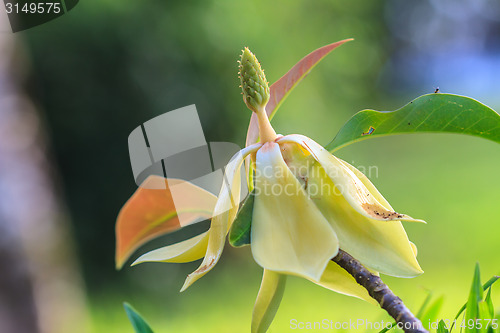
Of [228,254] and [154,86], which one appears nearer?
[154,86]

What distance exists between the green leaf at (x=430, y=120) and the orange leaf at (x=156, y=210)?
0.28 feet

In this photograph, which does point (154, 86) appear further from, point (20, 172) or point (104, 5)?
point (20, 172)

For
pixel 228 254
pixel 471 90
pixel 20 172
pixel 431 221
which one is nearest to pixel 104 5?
pixel 20 172

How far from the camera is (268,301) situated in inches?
8.2

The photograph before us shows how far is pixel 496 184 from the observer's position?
7.09 feet

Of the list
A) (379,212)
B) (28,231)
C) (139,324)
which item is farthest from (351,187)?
(28,231)

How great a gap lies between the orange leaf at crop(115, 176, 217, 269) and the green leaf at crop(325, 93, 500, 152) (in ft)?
0.28

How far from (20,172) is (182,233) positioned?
1.77ft

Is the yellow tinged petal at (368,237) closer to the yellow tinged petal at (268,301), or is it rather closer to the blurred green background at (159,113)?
the yellow tinged petal at (268,301)

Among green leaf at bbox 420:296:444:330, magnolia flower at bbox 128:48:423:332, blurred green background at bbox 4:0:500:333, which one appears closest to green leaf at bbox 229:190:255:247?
magnolia flower at bbox 128:48:423:332

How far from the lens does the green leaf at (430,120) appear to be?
20 cm

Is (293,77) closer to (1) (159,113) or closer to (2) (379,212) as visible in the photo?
(2) (379,212)

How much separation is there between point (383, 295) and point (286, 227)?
5cm

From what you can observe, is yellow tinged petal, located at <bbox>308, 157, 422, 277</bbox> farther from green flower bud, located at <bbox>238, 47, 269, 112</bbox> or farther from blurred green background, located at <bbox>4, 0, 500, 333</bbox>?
blurred green background, located at <bbox>4, 0, 500, 333</bbox>
